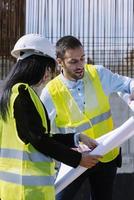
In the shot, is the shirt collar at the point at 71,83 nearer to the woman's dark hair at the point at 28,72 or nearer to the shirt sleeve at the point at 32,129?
the woman's dark hair at the point at 28,72

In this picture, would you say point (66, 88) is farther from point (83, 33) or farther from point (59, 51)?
point (83, 33)

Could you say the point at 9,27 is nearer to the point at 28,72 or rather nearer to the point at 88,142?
the point at 88,142

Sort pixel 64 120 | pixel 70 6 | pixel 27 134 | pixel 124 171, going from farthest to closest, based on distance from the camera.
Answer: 1. pixel 70 6
2. pixel 124 171
3. pixel 64 120
4. pixel 27 134

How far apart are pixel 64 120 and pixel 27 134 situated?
3.56ft

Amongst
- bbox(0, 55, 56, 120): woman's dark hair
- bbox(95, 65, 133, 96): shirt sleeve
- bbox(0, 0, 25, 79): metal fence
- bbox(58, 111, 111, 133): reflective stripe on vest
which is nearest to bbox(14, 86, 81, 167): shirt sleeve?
bbox(0, 55, 56, 120): woman's dark hair

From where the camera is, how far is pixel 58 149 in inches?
124

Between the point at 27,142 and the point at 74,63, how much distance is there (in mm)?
1147

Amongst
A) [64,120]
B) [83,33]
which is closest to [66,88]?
[64,120]

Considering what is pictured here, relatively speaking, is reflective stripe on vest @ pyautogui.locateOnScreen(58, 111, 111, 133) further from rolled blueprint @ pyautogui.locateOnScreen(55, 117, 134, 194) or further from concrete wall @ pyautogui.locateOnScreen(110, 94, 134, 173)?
concrete wall @ pyautogui.locateOnScreen(110, 94, 134, 173)

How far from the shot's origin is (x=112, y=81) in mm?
4199

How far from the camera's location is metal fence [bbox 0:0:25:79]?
7723 millimetres

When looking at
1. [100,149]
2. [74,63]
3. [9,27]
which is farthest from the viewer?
[9,27]

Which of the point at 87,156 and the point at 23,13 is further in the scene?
the point at 23,13

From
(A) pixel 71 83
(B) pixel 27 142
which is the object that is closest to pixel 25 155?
(B) pixel 27 142
